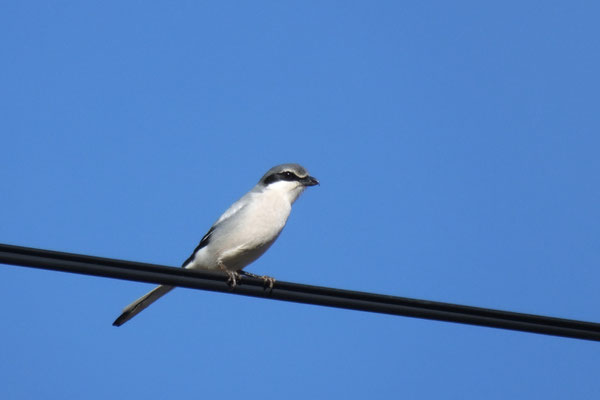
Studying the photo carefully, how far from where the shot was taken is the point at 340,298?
203 inches

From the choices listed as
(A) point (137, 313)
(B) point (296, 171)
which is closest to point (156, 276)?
(A) point (137, 313)

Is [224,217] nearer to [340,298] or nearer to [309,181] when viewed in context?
[309,181]

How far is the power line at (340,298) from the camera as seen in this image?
488 centimetres

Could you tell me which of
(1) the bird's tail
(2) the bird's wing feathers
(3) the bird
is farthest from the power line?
(2) the bird's wing feathers

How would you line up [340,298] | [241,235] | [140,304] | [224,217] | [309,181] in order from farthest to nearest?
[309,181], [224,217], [241,235], [140,304], [340,298]

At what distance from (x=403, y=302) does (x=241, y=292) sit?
122 cm

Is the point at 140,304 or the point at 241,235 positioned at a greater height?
the point at 241,235

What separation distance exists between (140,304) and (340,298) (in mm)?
3612

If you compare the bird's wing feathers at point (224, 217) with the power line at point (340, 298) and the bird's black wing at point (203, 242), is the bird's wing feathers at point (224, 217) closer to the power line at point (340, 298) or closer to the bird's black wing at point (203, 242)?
the bird's black wing at point (203, 242)

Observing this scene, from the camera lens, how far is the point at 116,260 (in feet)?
16.3

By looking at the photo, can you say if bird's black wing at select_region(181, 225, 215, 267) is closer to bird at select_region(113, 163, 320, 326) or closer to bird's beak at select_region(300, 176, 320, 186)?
bird at select_region(113, 163, 320, 326)

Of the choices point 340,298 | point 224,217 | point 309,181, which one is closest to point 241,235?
point 224,217

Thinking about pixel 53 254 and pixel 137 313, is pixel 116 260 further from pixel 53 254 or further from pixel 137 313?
pixel 137 313

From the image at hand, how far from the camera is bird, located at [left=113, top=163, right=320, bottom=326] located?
858 centimetres
